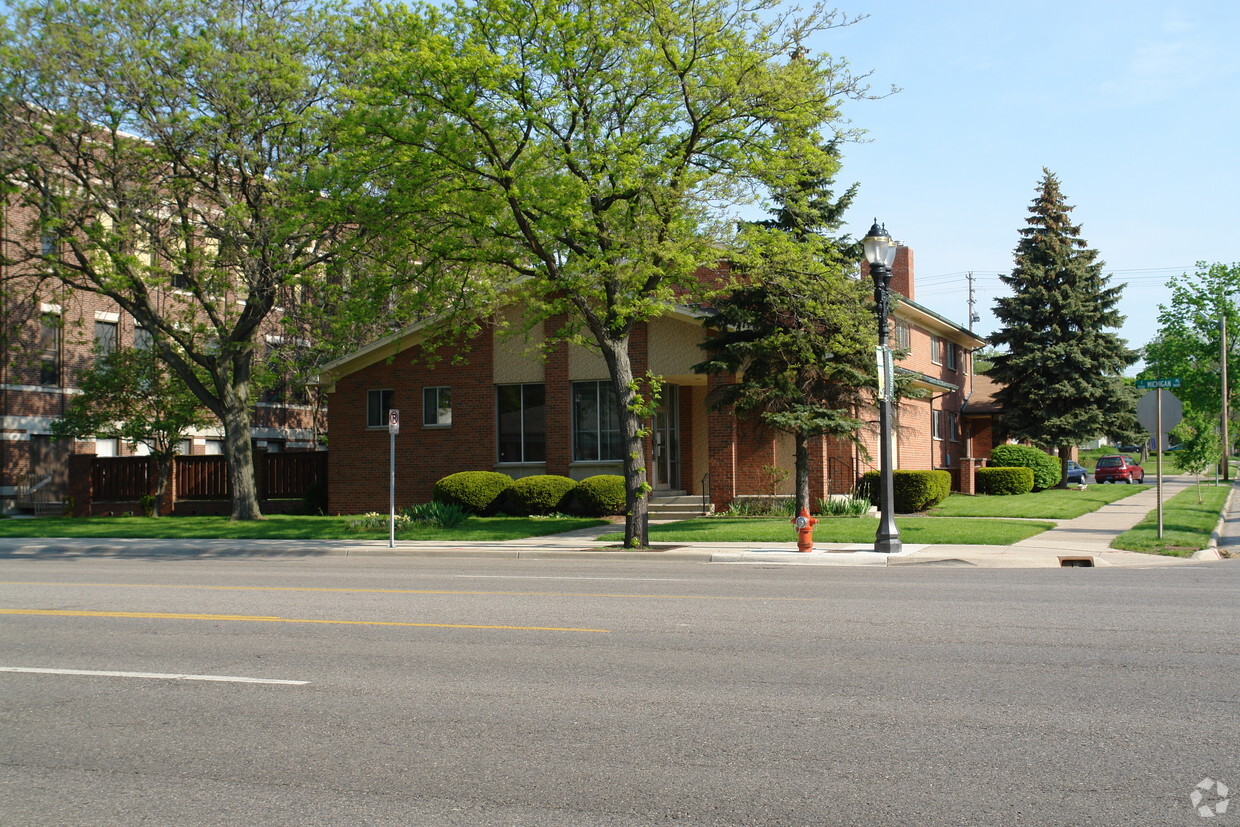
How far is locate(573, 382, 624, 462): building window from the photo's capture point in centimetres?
2809

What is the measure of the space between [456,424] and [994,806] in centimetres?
2567

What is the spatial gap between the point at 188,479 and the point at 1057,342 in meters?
32.7

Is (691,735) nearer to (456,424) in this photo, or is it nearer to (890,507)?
(890,507)

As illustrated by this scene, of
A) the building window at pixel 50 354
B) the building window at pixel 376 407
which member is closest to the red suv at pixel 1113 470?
the building window at pixel 376 407

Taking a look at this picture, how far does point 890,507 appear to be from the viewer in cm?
1744

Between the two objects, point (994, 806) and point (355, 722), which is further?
point (355, 722)

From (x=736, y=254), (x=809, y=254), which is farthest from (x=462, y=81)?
(x=809, y=254)

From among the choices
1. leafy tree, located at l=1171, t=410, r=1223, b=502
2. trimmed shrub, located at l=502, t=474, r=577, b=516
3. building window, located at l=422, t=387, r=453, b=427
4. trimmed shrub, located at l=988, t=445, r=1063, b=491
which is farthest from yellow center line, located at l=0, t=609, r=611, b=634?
leafy tree, located at l=1171, t=410, r=1223, b=502

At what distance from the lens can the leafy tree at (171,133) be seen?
23.4 m

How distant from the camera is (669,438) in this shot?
28.5 meters

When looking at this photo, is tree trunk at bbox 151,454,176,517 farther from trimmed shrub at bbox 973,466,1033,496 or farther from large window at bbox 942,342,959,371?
large window at bbox 942,342,959,371

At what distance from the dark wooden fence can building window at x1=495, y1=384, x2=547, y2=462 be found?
7215 millimetres

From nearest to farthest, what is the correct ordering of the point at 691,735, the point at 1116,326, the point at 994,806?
the point at 994,806, the point at 691,735, the point at 1116,326

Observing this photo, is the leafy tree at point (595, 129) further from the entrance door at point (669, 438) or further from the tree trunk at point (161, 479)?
the tree trunk at point (161, 479)
